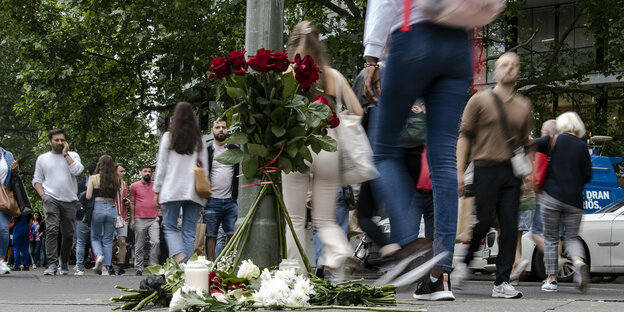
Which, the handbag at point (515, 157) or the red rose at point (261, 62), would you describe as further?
the handbag at point (515, 157)

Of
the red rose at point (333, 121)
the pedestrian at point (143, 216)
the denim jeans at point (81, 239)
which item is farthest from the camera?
the pedestrian at point (143, 216)

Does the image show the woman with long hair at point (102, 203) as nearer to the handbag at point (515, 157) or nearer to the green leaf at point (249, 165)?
the green leaf at point (249, 165)

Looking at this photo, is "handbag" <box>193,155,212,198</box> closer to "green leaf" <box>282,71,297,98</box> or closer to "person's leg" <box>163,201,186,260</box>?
"person's leg" <box>163,201,186,260</box>

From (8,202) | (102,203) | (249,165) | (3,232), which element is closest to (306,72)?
(249,165)

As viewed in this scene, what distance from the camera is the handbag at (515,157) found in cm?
619

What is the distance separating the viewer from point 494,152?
243 inches

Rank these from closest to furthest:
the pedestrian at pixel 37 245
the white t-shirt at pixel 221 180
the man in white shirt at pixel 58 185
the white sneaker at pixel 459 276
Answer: the white sneaker at pixel 459 276 → the white t-shirt at pixel 221 180 → the man in white shirt at pixel 58 185 → the pedestrian at pixel 37 245

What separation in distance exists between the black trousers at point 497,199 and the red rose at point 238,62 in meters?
1.98

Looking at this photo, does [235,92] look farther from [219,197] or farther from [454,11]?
[219,197]

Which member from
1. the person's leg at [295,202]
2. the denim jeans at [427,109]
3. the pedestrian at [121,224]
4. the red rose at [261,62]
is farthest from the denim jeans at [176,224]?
the pedestrian at [121,224]

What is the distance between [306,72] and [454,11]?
70.0 inches

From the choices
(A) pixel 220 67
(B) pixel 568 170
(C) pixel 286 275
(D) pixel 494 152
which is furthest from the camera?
(B) pixel 568 170

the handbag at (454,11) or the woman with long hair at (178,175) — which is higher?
the handbag at (454,11)

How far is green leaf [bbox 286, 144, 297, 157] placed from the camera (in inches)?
207
